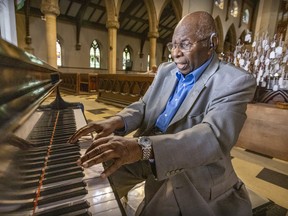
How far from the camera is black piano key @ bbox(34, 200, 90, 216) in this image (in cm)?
56

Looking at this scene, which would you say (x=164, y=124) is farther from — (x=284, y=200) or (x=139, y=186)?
(x=284, y=200)

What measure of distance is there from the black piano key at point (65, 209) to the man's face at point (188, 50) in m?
0.86

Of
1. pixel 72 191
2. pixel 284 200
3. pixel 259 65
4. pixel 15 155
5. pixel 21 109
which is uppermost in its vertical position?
pixel 259 65

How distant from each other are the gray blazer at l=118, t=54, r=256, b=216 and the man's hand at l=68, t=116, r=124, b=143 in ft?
1.22

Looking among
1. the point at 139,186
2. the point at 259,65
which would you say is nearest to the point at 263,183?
the point at 139,186

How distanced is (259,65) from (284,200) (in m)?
2.15

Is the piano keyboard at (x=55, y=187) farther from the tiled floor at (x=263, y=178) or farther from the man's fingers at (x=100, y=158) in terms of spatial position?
the tiled floor at (x=263, y=178)

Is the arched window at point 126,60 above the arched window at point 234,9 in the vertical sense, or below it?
below

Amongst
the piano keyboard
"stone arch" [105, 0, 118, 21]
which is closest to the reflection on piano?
the piano keyboard

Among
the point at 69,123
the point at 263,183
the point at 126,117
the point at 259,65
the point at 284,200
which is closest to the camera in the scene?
the point at 126,117

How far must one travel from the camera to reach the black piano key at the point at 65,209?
56 centimetres

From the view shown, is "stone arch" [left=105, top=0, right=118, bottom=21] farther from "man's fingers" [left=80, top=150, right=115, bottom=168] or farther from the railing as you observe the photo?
"man's fingers" [left=80, top=150, right=115, bottom=168]

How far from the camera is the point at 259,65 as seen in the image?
3.12 metres

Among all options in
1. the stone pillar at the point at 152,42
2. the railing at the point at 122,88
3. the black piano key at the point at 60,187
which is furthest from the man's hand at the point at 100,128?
the stone pillar at the point at 152,42
